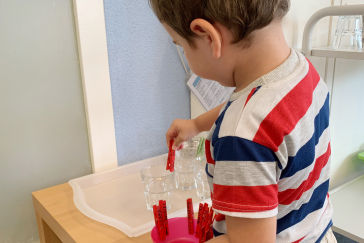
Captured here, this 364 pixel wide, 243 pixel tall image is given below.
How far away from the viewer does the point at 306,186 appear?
496mm

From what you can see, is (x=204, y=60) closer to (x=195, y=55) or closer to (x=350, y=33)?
(x=195, y=55)

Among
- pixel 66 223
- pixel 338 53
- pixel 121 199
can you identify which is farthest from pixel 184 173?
pixel 338 53

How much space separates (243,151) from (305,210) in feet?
0.66

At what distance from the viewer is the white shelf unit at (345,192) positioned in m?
0.84

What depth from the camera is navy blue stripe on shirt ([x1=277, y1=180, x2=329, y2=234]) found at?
1.64 feet

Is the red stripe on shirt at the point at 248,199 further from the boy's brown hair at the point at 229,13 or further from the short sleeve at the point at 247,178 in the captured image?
the boy's brown hair at the point at 229,13

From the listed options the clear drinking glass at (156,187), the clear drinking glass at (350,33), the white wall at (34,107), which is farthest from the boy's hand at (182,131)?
the clear drinking glass at (350,33)

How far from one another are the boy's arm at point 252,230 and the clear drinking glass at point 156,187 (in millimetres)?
395

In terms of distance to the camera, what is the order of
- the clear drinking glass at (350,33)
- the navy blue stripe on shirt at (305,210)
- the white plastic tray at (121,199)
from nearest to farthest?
the navy blue stripe on shirt at (305,210) → the white plastic tray at (121,199) → the clear drinking glass at (350,33)

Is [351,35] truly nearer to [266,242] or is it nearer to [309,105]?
[309,105]

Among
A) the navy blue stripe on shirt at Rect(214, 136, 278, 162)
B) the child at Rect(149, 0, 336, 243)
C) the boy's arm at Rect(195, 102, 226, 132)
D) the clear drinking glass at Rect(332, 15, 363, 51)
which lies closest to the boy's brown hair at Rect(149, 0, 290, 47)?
the child at Rect(149, 0, 336, 243)

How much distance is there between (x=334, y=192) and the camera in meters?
1.22

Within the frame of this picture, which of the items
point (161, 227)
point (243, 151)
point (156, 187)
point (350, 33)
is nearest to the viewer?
point (243, 151)

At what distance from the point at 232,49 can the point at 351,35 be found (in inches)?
26.9
